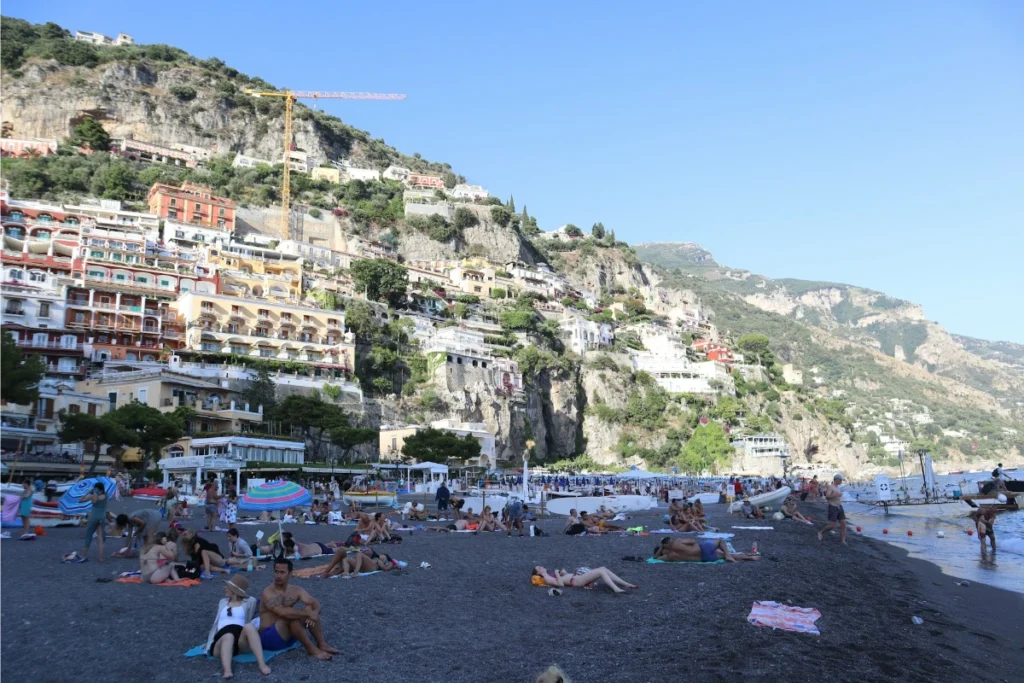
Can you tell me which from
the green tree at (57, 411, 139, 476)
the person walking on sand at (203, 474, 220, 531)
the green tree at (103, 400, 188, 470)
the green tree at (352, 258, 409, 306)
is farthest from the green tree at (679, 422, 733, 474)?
the person walking on sand at (203, 474, 220, 531)

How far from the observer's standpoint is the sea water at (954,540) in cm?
1282

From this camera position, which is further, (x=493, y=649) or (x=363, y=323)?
(x=363, y=323)

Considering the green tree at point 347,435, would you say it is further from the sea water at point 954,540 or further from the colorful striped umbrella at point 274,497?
the colorful striped umbrella at point 274,497

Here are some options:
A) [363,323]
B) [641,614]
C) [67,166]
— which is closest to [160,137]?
[67,166]

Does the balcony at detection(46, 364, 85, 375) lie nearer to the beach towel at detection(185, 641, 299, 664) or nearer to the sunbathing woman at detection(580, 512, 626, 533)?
the sunbathing woman at detection(580, 512, 626, 533)

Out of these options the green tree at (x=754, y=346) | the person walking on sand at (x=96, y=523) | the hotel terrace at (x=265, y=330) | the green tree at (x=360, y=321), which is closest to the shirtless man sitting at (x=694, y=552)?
the person walking on sand at (x=96, y=523)

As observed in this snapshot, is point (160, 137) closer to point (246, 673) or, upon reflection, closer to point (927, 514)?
point (927, 514)

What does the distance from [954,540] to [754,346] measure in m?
92.8

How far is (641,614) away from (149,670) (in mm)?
4530

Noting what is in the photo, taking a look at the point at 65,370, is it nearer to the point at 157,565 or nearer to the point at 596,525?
the point at 596,525

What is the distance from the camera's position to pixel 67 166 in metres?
67.8

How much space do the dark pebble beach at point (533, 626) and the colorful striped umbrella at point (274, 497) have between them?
183 cm

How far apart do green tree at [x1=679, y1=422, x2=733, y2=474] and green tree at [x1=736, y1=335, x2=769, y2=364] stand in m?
31.6

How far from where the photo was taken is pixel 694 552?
37.8ft
